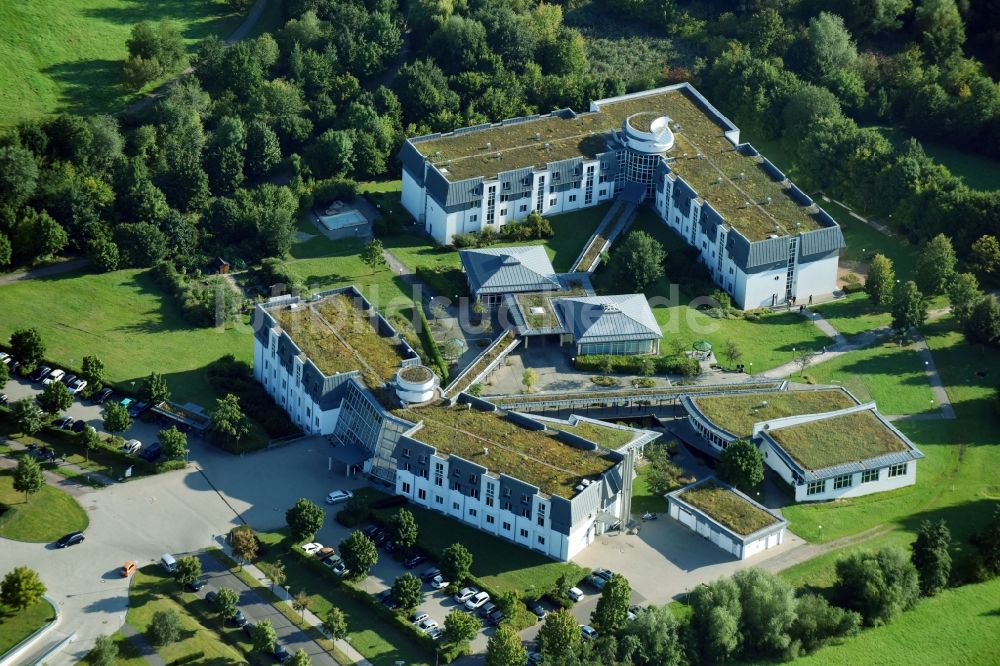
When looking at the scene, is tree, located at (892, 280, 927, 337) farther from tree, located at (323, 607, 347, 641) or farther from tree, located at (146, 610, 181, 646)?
tree, located at (146, 610, 181, 646)

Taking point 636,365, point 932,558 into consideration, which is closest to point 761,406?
point 636,365

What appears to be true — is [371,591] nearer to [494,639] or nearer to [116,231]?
[494,639]

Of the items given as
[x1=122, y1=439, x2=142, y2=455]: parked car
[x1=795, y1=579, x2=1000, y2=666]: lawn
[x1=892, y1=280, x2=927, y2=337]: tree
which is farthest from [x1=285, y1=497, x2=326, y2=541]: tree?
[x1=892, y1=280, x2=927, y2=337]: tree

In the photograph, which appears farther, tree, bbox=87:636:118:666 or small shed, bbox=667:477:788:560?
small shed, bbox=667:477:788:560

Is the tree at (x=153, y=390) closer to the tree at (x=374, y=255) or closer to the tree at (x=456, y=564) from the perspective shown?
the tree at (x=374, y=255)

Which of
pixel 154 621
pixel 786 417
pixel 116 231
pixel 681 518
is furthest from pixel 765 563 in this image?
pixel 116 231

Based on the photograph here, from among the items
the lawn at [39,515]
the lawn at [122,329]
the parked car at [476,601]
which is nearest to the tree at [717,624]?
the parked car at [476,601]
